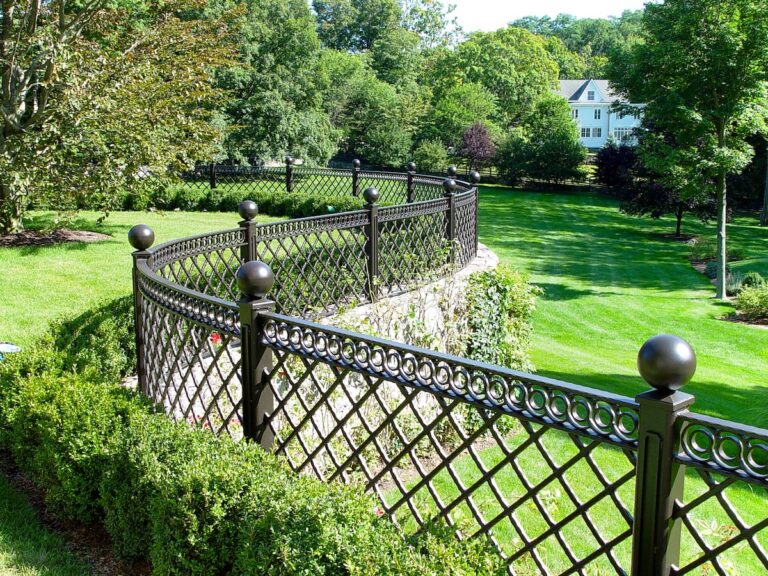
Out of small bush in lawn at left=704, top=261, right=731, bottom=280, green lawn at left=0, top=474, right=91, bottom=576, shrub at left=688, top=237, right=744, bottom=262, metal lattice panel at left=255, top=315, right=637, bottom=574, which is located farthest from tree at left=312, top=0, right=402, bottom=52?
green lawn at left=0, top=474, right=91, bottom=576

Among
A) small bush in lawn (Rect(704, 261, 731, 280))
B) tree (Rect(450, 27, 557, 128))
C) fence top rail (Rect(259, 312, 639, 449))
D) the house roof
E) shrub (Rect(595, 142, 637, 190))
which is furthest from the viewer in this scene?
the house roof

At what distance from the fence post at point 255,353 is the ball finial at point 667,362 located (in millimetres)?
1751

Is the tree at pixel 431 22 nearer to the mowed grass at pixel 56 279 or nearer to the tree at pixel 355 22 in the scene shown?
the tree at pixel 355 22

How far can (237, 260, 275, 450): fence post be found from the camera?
3.29m

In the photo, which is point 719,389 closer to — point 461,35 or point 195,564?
point 195,564

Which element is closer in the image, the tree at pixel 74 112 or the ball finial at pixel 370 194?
the ball finial at pixel 370 194

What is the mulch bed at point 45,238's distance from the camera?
10.7 metres

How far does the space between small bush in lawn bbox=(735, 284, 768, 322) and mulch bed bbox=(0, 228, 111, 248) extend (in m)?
12.7

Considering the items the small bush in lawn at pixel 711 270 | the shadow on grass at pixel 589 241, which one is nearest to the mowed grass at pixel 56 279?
the shadow on grass at pixel 589 241

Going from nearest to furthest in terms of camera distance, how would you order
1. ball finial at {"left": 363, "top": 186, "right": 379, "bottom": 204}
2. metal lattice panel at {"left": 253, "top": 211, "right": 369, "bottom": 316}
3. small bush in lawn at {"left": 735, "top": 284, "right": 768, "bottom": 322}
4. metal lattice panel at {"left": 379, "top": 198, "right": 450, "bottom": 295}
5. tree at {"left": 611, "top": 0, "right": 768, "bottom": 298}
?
metal lattice panel at {"left": 253, "top": 211, "right": 369, "bottom": 316}, ball finial at {"left": 363, "top": 186, "right": 379, "bottom": 204}, metal lattice panel at {"left": 379, "top": 198, "right": 450, "bottom": 295}, small bush in lawn at {"left": 735, "top": 284, "right": 768, "bottom": 322}, tree at {"left": 611, "top": 0, "right": 768, "bottom": 298}

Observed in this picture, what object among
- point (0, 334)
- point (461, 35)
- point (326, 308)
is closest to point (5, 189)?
point (0, 334)

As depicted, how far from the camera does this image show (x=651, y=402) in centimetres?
205

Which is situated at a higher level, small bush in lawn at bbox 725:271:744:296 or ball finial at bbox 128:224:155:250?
ball finial at bbox 128:224:155:250

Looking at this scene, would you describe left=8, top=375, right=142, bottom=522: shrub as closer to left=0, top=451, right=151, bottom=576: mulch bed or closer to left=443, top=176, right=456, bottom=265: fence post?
left=0, top=451, right=151, bottom=576: mulch bed
